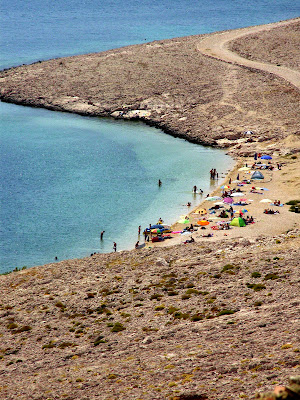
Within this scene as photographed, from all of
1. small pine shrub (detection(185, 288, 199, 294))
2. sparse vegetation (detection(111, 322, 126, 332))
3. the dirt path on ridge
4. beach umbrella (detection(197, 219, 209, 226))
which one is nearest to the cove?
beach umbrella (detection(197, 219, 209, 226))

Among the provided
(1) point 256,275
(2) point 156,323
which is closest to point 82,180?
(1) point 256,275

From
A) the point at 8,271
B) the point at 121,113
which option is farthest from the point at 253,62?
the point at 8,271

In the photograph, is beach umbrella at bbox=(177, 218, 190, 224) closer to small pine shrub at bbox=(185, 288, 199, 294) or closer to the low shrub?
the low shrub

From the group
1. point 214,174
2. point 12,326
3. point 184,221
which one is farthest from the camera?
point 214,174

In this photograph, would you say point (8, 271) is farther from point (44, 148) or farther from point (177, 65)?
point (177, 65)

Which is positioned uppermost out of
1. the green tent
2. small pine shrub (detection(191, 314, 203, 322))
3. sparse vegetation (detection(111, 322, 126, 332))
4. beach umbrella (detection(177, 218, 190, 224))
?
the green tent

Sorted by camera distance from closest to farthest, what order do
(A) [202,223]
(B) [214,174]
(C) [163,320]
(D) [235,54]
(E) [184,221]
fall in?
1. (C) [163,320]
2. (A) [202,223]
3. (E) [184,221]
4. (B) [214,174]
5. (D) [235,54]

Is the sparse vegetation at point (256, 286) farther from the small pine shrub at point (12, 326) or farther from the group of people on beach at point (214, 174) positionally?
the group of people on beach at point (214, 174)

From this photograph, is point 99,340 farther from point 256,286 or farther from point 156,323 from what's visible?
point 256,286

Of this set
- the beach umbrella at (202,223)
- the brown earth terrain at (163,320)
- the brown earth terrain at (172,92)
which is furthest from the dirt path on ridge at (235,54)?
the beach umbrella at (202,223)
